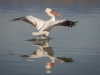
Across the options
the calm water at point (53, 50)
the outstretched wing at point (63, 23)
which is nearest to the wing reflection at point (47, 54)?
the calm water at point (53, 50)

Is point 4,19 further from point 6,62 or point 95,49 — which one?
point 6,62

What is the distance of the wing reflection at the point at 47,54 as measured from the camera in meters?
7.41

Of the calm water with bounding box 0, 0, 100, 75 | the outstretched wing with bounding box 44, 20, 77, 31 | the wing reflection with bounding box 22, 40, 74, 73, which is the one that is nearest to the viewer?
the calm water with bounding box 0, 0, 100, 75

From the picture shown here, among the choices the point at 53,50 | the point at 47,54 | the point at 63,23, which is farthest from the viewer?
the point at 63,23

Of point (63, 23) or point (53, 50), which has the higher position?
point (63, 23)

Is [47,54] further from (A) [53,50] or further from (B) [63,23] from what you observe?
(B) [63,23]

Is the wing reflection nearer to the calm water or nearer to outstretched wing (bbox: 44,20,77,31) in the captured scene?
the calm water

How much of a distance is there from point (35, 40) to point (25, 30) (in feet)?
4.68

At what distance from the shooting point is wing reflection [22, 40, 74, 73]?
7408 millimetres

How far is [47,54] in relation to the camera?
856 cm

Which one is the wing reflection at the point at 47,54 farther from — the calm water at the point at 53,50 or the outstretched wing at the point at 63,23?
the outstretched wing at the point at 63,23

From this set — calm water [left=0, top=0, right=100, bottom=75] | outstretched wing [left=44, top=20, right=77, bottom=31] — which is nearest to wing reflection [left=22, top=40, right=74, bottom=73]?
calm water [left=0, top=0, right=100, bottom=75]

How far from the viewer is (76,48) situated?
912 centimetres

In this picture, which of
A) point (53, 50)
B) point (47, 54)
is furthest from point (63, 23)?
point (47, 54)
